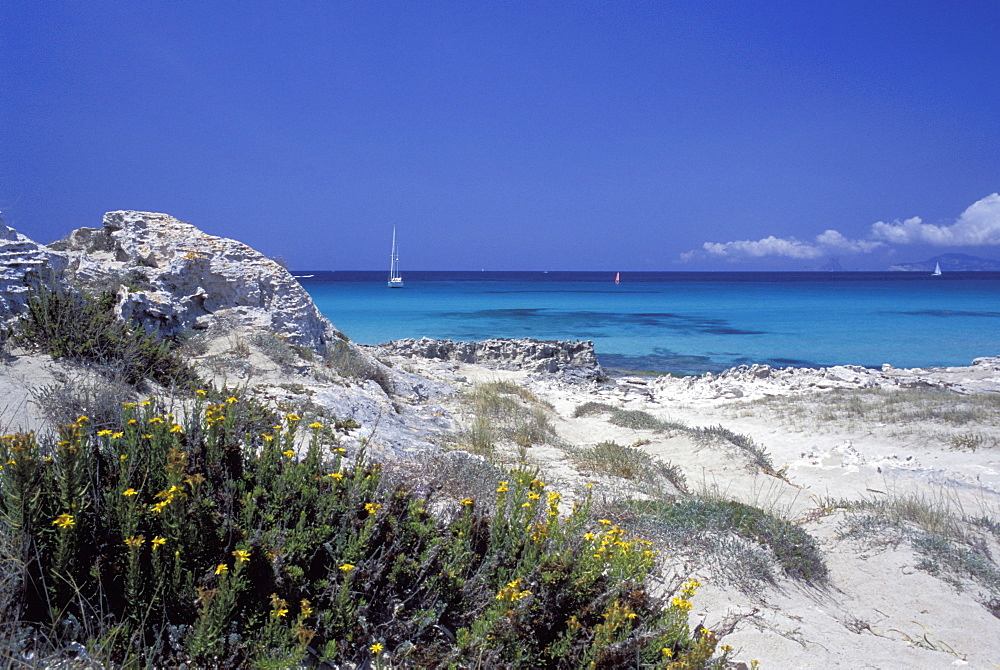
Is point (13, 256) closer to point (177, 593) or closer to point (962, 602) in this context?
point (177, 593)

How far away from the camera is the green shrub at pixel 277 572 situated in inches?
87.5

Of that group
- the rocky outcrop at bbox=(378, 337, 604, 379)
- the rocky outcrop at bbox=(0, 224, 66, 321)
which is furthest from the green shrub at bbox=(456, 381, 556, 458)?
the rocky outcrop at bbox=(378, 337, 604, 379)

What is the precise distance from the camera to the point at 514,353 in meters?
24.3

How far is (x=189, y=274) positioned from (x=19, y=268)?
3.44 meters

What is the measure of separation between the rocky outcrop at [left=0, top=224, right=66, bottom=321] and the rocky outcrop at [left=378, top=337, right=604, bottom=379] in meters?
16.7

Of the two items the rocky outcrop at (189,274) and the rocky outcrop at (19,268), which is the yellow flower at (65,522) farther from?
the rocky outcrop at (189,274)

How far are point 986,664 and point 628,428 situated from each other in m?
7.62

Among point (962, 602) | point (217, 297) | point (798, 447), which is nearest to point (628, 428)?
point (798, 447)

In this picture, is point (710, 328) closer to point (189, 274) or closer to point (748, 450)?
point (748, 450)

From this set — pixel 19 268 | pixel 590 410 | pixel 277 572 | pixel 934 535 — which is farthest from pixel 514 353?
pixel 277 572

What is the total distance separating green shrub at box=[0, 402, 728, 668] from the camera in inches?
87.5

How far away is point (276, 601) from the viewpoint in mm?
2299

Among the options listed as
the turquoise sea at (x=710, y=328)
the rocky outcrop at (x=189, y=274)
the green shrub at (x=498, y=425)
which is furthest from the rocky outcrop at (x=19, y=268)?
the turquoise sea at (x=710, y=328)

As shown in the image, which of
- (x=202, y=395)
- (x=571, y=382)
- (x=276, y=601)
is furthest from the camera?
(x=571, y=382)
